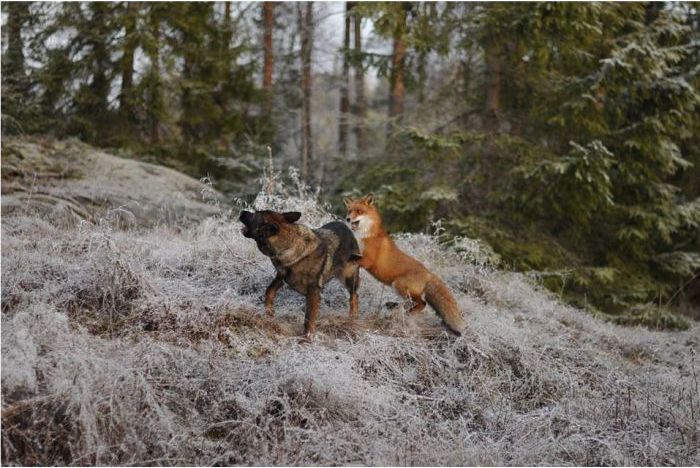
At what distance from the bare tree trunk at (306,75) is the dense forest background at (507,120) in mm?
52

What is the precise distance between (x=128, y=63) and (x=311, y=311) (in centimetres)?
1267

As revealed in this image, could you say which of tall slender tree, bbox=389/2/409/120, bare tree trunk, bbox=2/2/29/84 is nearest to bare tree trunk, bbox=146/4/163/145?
bare tree trunk, bbox=2/2/29/84

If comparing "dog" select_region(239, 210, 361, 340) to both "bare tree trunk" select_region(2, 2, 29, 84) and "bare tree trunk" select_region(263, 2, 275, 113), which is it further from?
"bare tree trunk" select_region(2, 2, 29, 84)

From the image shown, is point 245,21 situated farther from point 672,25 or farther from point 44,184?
point 672,25

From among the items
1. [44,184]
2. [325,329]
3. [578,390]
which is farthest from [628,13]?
[44,184]

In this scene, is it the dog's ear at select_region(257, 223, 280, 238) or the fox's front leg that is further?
the fox's front leg

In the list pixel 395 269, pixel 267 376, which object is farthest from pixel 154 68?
pixel 267 376

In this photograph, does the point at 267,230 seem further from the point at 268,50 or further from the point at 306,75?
the point at 268,50

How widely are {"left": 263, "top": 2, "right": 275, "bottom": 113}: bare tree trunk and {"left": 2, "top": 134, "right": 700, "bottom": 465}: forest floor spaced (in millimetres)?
10547

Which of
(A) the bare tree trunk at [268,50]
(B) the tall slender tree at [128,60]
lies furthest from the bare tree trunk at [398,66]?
(B) the tall slender tree at [128,60]

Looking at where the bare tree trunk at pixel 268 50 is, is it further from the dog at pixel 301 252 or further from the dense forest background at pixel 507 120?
the dog at pixel 301 252

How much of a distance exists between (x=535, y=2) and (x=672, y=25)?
289 cm

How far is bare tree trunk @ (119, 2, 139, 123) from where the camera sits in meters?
15.8

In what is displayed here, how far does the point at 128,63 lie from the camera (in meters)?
16.2
